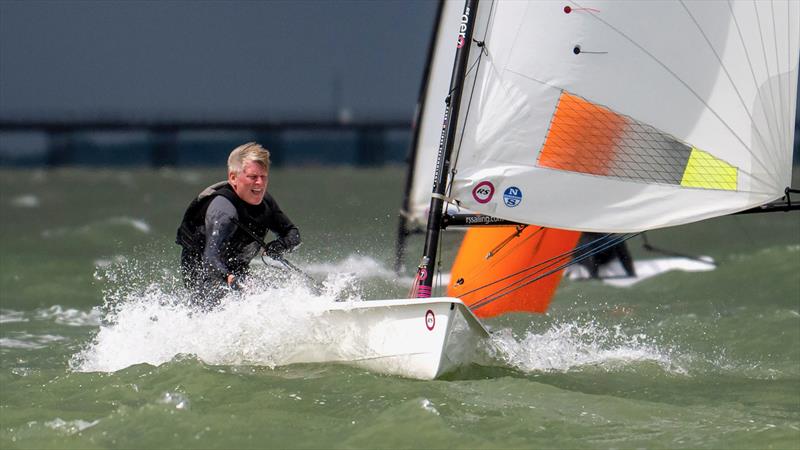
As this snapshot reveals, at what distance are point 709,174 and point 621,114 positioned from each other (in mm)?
494

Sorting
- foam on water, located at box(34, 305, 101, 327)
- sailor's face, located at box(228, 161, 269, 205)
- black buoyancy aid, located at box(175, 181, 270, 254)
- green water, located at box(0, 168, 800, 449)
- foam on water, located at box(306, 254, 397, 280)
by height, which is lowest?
green water, located at box(0, 168, 800, 449)

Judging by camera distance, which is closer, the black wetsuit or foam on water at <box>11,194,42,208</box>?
the black wetsuit

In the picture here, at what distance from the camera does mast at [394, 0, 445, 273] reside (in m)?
7.91

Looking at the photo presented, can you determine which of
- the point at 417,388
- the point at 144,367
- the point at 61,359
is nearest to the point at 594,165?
the point at 417,388

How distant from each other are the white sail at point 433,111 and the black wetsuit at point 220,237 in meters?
2.53

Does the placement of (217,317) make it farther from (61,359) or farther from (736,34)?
(736,34)

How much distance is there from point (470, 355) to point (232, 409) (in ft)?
3.54

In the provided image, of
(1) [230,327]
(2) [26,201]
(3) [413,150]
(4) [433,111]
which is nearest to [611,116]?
(1) [230,327]

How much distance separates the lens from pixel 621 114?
Answer: 5434 mm

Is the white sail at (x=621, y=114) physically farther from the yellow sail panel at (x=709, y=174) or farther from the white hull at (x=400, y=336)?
the white hull at (x=400, y=336)

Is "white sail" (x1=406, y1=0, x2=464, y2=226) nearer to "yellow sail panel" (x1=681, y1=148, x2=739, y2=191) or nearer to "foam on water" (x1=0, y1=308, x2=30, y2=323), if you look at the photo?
"yellow sail panel" (x1=681, y1=148, x2=739, y2=191)

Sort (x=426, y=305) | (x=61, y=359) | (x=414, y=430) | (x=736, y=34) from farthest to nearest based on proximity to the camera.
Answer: (x=61, y=359)
(x=736, y=34)
(x=426, y=305)
(x=414, y=430)

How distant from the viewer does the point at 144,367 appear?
16.9 feet

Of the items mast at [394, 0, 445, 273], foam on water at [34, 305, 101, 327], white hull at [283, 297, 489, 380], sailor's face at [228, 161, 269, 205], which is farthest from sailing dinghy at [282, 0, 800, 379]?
foam on water at [34, 305, 101, 327]
